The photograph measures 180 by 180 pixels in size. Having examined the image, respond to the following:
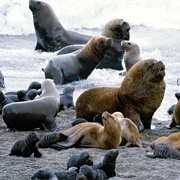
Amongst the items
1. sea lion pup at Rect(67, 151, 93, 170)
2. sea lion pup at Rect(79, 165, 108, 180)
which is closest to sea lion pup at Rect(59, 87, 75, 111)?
sea lion pup at Rect(67, 151, 93, 170)

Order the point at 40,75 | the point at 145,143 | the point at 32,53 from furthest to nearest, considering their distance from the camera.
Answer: the point at 32,53
the point at 40,75
the point at 145,143

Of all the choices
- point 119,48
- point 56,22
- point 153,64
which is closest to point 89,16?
point 56,22

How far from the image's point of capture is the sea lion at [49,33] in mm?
18438

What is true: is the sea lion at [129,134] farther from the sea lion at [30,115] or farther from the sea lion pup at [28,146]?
the sea lion pup at [28,146]

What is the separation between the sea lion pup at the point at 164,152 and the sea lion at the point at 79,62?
6.99 meters

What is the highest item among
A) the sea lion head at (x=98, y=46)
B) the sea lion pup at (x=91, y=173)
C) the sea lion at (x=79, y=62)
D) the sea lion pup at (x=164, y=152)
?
the sea lion pup at (x=91, y=173)

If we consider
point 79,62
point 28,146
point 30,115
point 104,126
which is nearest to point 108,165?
point 28,146

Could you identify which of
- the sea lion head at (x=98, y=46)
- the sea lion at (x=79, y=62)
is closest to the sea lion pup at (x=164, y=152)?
the sea lion at (x=79, y=62)

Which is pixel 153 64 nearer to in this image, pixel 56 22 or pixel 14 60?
pixel 14 60

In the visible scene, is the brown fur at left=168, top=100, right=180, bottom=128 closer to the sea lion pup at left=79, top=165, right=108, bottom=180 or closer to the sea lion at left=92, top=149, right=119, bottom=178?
the sea lion at left=92, top=149, right=119, bottom=178

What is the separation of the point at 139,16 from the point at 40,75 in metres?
16.4

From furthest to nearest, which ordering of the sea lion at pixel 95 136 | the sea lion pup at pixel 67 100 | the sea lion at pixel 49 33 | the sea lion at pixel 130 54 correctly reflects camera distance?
the sea lion at pixel 49 33
the sea lion at pixel 130 54
the sea lion pup at pixel 67 100
the sea lion at pixel 95 136

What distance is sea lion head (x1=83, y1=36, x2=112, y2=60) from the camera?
47.9 feet

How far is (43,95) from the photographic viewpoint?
9109 millimetres
